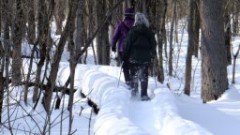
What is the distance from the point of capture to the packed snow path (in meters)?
6.67

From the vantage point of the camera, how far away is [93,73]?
43.2 ft

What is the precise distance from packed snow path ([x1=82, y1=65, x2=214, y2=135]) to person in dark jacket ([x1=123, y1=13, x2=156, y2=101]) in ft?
1.17

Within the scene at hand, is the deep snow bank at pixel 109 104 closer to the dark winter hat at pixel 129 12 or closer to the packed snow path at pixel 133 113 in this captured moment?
the packed snow path at pixel 133 113

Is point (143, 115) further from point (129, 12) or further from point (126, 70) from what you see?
point (129, 12)

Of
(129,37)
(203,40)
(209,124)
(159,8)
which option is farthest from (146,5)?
(209,124)

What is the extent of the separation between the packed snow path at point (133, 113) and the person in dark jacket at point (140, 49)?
0.36 metres

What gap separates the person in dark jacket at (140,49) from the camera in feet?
32.4

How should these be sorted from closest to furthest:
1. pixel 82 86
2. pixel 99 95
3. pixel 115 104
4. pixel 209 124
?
1. pixel 209 124
2. pixel 115 104
3. pixel 99 95
4. pixel 82 86

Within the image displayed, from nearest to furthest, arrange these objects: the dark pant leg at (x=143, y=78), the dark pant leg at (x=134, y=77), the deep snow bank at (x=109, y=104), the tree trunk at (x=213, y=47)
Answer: the deep snow bank at (x=109, y=104) → the dark pant leg at (x=143, y=78) → the dark pant leg at (x=134, y=77) → the tree trunk at (x=213, y=47)

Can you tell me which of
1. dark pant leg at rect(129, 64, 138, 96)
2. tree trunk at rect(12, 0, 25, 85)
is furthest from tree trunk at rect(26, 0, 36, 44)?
dark pant leg at rect(129, 64, 138, 96)

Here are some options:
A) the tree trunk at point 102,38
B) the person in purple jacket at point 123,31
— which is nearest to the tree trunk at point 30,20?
the person in purple jacket at point 123,31

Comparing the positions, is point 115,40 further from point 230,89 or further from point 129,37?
point 230,89

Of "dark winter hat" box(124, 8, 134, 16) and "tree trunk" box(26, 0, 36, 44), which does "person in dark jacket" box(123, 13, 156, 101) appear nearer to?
"dark winter hat" box(124, 8, 134, 16)

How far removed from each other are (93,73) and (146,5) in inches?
192
